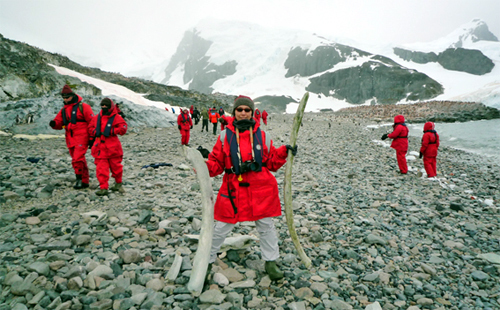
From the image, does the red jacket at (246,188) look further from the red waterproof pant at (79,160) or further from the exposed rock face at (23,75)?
the exposed rock face at (23,75)

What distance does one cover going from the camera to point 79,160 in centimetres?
600

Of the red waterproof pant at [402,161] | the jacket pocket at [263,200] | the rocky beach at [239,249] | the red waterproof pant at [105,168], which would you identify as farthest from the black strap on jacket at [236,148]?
the red waterproof pant at [402,161]

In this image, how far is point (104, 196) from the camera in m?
5.81

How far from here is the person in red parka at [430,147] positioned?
8.97 meters

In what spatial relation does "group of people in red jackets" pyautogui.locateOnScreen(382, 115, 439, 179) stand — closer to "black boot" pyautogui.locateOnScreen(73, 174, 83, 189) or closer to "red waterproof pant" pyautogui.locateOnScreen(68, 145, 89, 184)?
"red waterproof pant" pyautogui.locateOnScreen(68, 145, 89, 184)

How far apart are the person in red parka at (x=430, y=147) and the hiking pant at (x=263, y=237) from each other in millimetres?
8464

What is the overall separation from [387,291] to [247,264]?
1.82m

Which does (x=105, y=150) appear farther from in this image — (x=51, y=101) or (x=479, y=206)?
(x=51, y=101)

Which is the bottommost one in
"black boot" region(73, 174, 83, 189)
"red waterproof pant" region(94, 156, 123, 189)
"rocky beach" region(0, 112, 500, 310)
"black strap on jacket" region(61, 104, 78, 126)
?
"rocky beach" region(0, 112, 500, 310)

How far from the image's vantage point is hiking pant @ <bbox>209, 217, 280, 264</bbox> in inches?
123

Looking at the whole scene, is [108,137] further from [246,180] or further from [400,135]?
[400,135]

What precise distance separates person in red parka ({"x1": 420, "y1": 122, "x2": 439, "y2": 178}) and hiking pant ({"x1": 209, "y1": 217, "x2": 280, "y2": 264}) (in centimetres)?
846

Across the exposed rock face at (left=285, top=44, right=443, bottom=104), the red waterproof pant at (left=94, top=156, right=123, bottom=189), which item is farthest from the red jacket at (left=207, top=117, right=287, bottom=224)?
the exposed rock face at (left=285, top=44, right=443, bottom=104)

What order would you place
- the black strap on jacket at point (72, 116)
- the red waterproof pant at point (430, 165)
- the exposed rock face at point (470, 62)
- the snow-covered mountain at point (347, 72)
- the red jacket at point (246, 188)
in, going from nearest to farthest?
the red jacket at point (246, 188)
the black strap on jacket at point (72, 116)
the red waterproof pant at point (430, 165)
the snow-covered mountain at point (347, 72)
the exposed rock face at point (470, 62)
